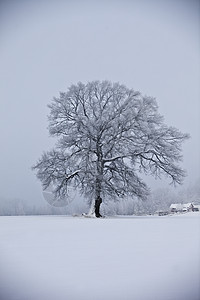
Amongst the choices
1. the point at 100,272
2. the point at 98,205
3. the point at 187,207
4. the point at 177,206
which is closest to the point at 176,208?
the point at 177,206

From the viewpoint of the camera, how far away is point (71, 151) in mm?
9484

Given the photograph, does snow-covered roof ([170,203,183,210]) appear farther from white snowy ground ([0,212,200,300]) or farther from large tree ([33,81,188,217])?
white snowy ground ([0,212,200,300])

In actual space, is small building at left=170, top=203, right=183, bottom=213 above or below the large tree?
below

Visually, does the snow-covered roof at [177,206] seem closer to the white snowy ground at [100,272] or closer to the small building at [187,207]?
the small building at [187,207]

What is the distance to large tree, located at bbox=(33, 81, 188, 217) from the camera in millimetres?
9125

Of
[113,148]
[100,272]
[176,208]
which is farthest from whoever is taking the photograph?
[176,208]

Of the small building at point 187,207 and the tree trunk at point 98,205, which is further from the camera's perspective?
the small building at point 187,207

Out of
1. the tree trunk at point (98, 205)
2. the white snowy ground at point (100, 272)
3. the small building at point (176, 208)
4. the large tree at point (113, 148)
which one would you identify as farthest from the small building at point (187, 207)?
the white snowy ground at point (100, 272)

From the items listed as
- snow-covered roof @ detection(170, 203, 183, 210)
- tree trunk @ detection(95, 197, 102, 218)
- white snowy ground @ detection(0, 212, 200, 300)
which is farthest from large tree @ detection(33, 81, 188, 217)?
white snowy ground @ detection(0, 212, 200, 300)

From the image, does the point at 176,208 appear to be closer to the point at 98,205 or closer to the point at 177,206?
the point at 177,206

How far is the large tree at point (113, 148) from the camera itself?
29.9ft

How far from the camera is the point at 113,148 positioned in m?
9.44

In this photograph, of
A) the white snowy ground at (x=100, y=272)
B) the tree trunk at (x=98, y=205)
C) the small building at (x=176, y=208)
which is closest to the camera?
the white snowy ground at (x=100, y=272)
